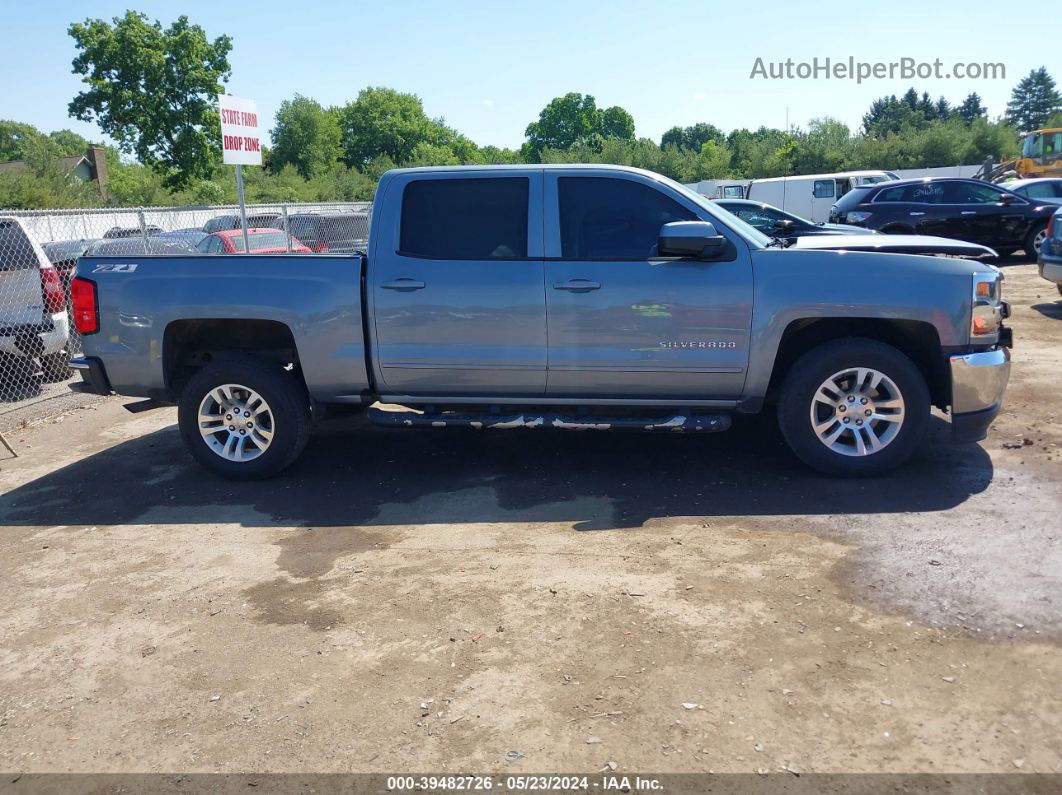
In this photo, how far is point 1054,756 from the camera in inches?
115

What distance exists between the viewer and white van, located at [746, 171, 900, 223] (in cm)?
2759

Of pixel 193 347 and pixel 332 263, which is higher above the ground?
pixel 332 263

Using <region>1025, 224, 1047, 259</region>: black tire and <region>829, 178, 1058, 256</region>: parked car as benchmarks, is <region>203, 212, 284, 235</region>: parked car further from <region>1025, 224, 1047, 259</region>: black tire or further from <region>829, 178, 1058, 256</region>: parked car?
<region>1025, 224, 1047, 259</region>: black tire

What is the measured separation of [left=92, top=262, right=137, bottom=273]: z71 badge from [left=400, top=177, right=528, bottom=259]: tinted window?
186cm

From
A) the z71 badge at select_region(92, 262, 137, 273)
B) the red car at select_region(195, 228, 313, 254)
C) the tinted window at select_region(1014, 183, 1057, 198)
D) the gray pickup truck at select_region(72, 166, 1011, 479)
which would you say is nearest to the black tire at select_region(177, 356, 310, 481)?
the gray pickup truck at select_region(72, 166, 1011, 479)

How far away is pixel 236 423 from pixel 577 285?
2535mm

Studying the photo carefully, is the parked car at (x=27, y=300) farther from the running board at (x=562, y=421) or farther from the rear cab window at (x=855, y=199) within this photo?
the rear cab window at (x=855, y=199)

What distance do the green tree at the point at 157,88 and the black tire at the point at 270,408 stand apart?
39882mm

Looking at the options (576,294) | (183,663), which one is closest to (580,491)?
(576,294)

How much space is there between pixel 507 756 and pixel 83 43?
47.8 meters

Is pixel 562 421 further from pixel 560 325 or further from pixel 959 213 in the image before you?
pixel 959 213

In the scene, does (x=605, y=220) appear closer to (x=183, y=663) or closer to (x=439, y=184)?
(x=439, y=184)

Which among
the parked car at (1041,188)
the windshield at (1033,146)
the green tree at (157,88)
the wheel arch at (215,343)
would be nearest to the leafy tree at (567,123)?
the green tree at (157,88)

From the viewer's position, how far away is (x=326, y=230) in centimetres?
1697
